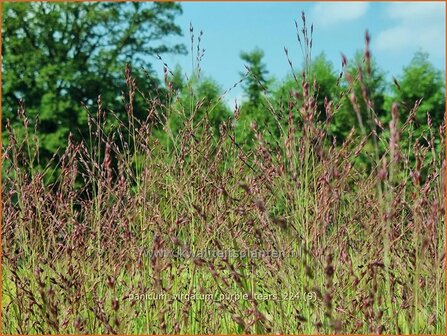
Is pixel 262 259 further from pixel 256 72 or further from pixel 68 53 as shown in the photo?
pixel 68 53

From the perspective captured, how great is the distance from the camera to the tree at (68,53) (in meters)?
16.1

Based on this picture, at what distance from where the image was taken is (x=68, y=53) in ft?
58.7

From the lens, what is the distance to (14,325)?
323 centimetres

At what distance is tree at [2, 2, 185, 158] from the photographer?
53.0 feet

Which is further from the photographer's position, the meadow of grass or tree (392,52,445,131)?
tree (392,52,445,131)

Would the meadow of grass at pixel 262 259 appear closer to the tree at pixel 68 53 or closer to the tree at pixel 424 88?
the tree at pixel 424 88

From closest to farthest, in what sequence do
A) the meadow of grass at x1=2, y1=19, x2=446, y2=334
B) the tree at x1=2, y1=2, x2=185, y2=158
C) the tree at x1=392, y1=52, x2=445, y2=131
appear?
the meadow of grass at x1=2, y1=19, x2=446, y2=334, the tree at x1=392, y1=52, x2=445, y2=131, the tree at x1=2, y1=2, x2=185, y2=158

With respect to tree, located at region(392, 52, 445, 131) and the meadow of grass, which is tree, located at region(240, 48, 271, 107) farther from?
the meadow of grass

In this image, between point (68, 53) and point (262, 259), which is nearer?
point (262, 259)

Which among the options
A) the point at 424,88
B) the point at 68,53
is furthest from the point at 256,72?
the point at 68,53

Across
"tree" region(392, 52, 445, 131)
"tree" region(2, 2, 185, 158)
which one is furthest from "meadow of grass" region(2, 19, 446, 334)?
"tree" region(2, 2, 185, 158)

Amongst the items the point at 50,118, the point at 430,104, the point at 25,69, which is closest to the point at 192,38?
the point at 430,104

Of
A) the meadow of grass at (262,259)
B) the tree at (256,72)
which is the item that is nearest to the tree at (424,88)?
the tree at (256,72)

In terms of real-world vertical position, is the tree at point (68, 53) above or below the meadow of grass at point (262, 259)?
above
